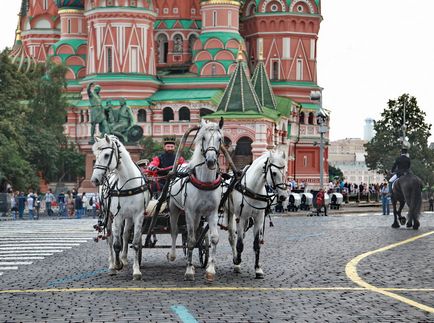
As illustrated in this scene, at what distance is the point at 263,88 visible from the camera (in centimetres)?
7938

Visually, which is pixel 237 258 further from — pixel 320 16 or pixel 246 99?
pixel 320 16

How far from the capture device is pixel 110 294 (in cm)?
1323

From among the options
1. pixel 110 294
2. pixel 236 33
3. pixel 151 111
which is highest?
pixel 236 33

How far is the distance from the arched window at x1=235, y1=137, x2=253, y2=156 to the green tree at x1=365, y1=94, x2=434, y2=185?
1509 cm

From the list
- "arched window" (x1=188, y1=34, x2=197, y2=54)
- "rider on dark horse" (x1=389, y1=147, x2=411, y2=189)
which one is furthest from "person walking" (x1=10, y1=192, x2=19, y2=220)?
"arched window" (x1=188, y1=34, x2=197, y2=54)

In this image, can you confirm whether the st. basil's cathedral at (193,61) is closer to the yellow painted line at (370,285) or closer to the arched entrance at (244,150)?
the arched entrance at (244,150)

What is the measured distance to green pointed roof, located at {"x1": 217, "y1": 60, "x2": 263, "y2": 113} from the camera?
72250mm

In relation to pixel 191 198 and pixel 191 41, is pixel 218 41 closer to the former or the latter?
pixel 191 41

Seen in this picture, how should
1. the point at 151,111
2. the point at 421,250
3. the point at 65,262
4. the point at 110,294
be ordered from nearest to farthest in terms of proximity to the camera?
Result: the point at 110,294
the point at 65,262
the point at 421,250
the point at 151,111

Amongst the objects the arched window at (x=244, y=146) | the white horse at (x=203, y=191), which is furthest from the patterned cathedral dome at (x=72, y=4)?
the white horse at (x=203, y=191)

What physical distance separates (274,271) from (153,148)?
5773 centimetres

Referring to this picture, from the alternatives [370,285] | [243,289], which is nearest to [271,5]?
[370,285]

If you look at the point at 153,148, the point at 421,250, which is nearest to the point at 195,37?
the point at 153,148

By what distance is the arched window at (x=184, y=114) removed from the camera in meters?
79.8
